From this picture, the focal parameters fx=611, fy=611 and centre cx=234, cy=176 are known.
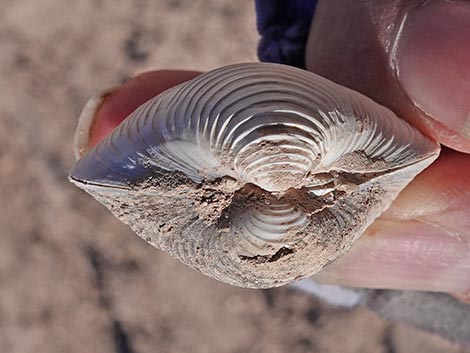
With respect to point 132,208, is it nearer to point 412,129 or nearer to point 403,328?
point 412,129

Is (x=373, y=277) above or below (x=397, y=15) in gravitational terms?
below

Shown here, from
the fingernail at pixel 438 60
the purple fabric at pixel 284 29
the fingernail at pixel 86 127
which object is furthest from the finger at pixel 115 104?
the fingernail at pixel 438 60

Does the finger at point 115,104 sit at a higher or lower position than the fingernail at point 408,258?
higher

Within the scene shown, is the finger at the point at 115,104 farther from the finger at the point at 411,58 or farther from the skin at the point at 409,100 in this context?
the finger at the point at 411,58

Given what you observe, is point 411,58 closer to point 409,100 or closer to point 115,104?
point 409,100

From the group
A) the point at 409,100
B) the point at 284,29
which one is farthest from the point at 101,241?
the point at 409,100

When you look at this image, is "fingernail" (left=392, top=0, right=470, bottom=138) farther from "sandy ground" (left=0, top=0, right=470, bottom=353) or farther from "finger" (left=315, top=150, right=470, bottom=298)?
Result: "sandy ground" (left=0, top=0, right=470, bottom=353)

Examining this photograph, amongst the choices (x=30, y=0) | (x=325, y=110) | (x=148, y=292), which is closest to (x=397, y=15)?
(x=325, y=110)

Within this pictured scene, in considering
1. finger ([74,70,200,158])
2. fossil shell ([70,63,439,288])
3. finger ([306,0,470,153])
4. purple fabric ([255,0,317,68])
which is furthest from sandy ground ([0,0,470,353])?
fossil shell ([70,63,439,288])
